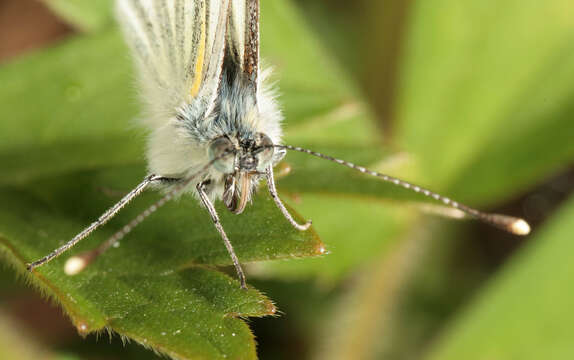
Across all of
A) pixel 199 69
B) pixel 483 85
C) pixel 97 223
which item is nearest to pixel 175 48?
pixel 199 69

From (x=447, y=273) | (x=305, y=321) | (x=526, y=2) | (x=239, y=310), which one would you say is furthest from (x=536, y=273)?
(x=239, y=310)

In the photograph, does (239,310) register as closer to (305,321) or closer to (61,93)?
(61,93)

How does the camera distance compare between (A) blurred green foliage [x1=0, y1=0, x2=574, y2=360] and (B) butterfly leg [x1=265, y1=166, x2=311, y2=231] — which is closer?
(B) butterfly leg [x1=265, y1=166, x2=311, y2=231]

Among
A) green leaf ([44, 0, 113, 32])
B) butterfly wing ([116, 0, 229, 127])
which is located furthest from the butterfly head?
green leaf ([44, 0, 113, 32])

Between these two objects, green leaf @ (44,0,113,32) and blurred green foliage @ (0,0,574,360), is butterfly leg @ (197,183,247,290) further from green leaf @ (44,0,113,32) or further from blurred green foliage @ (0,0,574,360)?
green leaf @ (44,0,113,32)

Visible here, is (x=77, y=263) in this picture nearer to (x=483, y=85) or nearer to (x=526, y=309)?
(x=526, y=309)

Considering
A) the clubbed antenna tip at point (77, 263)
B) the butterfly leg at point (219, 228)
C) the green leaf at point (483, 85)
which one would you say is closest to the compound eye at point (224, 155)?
the butterfly leg at point (219, 228)
